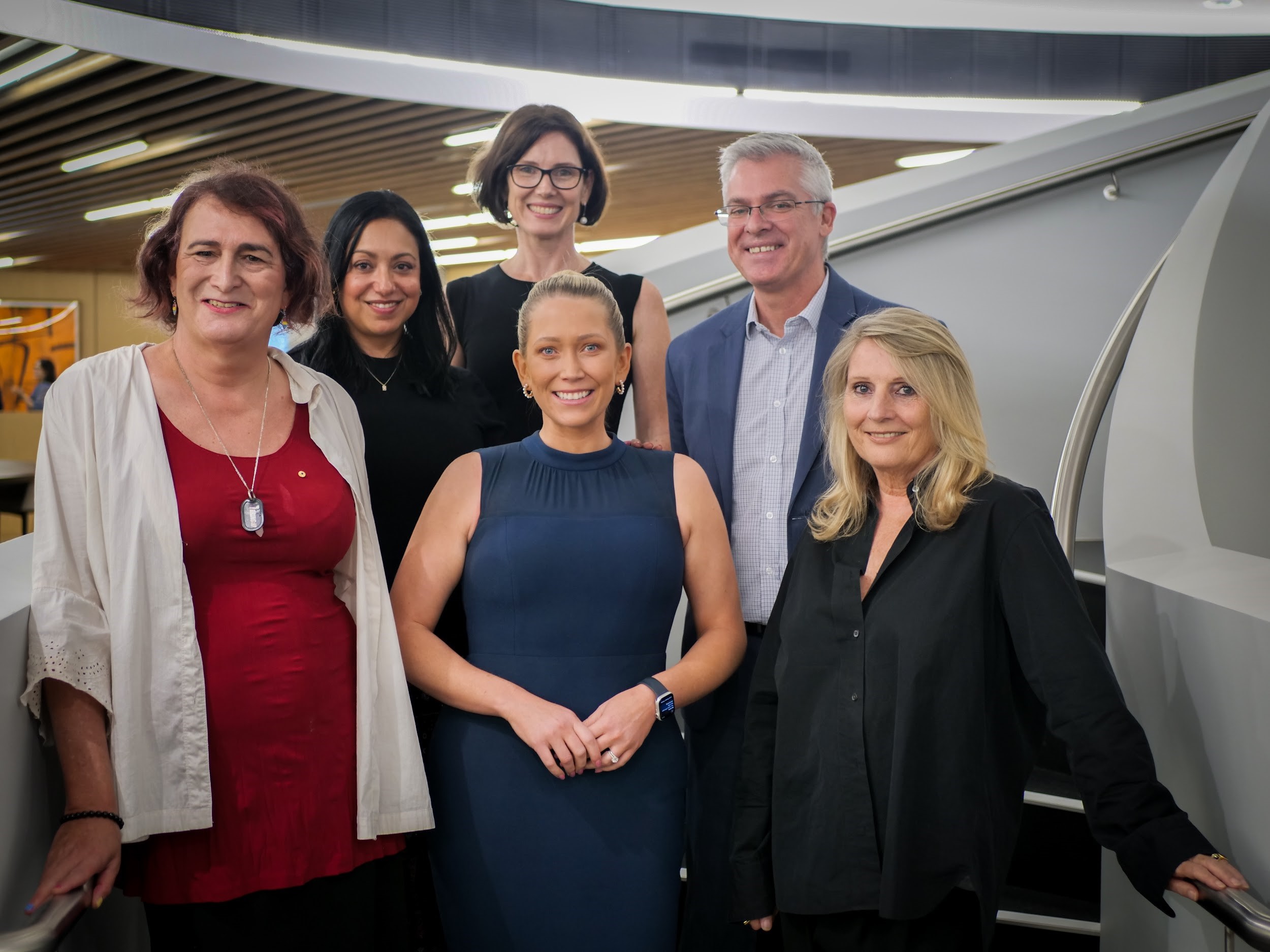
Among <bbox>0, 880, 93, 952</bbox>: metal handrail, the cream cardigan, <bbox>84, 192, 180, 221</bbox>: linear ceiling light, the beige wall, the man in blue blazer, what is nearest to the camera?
<bbox>0, 880, 93, 952</bbox>: metal handrail

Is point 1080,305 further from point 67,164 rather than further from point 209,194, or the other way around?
point 67,164

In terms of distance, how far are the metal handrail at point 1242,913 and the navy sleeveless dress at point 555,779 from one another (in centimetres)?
93

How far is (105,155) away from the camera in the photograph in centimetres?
874

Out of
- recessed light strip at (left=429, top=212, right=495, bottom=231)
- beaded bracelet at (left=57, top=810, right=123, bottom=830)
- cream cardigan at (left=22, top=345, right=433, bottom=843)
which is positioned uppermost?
recessed light strip at (left=429, top=212, right=495, bottom=231)

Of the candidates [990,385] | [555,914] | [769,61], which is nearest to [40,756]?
[555,914]

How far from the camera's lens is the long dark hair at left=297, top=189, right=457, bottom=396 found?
93.0 inches

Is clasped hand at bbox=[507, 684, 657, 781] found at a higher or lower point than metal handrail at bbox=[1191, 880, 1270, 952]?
higher

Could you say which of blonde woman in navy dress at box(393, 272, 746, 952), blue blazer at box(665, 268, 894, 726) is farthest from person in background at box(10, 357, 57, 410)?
blonde woman in navy dress at box(393, 272, 746, 952)

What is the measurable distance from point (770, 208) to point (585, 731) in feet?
4.64

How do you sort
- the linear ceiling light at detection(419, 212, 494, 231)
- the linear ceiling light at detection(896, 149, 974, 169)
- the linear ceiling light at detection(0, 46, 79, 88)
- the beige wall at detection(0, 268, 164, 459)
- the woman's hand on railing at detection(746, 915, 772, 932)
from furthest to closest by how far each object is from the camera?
the beige wall at detection(0, 268, 164, 459) → the linear ceiling light at detection(419, 212, 494, 231) → the linear ceiling light at detection(896, 149, 974, 169) → the linear ceiling light at detection(0, 46, 79, 88) → the woman's hand on railing at detection(746, 915, 772, 932)

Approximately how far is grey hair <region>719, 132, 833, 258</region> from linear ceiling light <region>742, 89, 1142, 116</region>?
21.8ft

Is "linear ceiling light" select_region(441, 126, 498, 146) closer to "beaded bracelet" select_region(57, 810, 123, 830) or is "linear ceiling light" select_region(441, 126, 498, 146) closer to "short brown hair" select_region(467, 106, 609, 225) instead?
"short brown hair" select_region(467, 106, 609, 225)

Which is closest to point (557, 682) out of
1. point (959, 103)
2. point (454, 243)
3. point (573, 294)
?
point (573, 294)

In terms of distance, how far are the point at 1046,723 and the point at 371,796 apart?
1.21 metres
